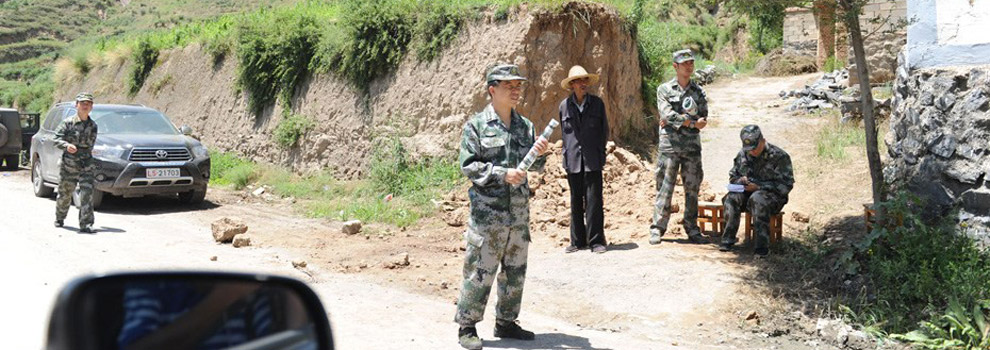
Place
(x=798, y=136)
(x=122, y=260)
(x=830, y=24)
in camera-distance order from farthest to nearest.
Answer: (x=798, y=136) < (x=122, y=260) < (x=830, y=24)

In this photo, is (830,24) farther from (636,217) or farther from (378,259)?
(378,259)

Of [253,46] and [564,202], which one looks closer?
[564,202]

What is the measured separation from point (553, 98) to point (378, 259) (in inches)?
172

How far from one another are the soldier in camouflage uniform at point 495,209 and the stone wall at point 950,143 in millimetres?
4142

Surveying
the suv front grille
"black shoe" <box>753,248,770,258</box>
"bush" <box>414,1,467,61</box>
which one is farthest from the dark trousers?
the suv front grille

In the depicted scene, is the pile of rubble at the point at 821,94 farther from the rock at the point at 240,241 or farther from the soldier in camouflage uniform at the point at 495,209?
the soldier in camouflage uniform at the point at 495,209

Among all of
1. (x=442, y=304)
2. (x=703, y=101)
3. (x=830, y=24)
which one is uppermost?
(x=830, y=24)

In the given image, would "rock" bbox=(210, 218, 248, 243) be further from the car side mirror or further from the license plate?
the car side mirror

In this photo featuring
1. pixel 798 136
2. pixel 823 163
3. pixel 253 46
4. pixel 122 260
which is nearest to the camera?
pixel 122 260

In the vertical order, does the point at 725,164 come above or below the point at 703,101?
below

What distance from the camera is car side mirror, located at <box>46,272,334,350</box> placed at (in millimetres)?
1446

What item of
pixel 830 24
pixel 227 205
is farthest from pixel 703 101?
pixel 227 205

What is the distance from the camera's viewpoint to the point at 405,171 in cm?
1298

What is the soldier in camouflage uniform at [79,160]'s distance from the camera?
10242 mm
